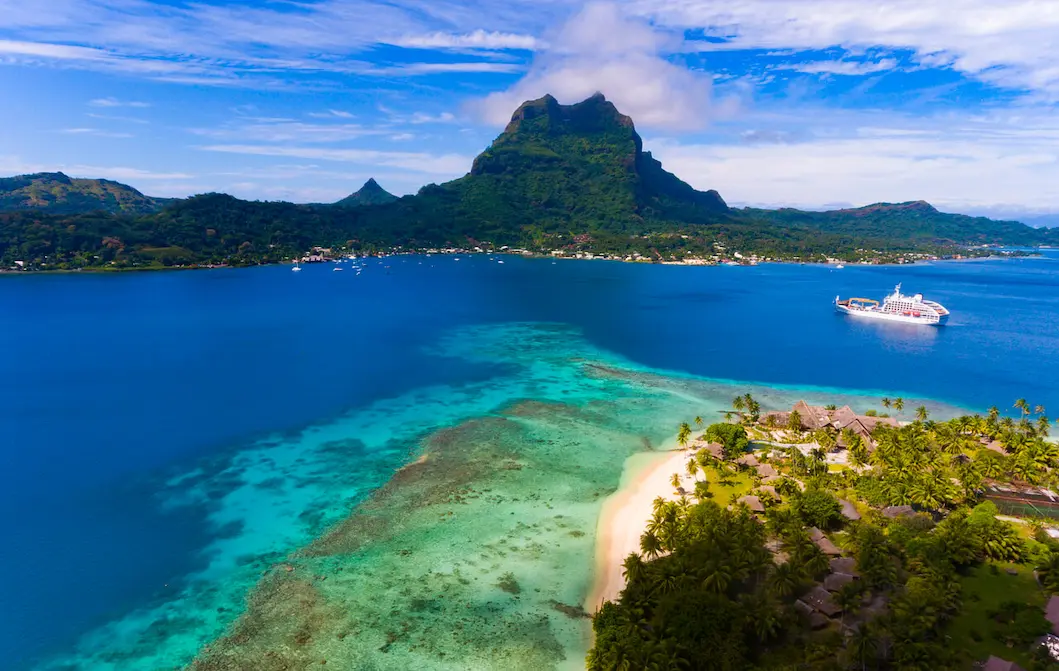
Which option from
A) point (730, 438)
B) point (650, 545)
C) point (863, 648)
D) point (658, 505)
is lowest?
point (658, 505)

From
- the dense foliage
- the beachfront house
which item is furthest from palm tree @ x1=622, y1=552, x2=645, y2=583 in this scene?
the beachfront house

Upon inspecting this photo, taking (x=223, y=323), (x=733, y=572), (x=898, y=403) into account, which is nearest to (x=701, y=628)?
(x=733, y=572)

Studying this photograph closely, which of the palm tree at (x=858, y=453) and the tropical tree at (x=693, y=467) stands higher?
the palm tree at (x=858, y=453)

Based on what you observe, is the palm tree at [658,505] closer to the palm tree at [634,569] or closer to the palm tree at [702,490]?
the palm tree at [702,490]

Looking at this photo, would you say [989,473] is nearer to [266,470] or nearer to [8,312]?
[266,470]

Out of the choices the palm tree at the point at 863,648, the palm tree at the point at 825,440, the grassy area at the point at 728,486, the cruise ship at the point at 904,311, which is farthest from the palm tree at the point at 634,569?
the cruise ship at the point at 904,311

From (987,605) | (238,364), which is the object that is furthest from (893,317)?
(238,364)

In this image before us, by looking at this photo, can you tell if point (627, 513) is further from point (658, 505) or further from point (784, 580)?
point (784, 580)
